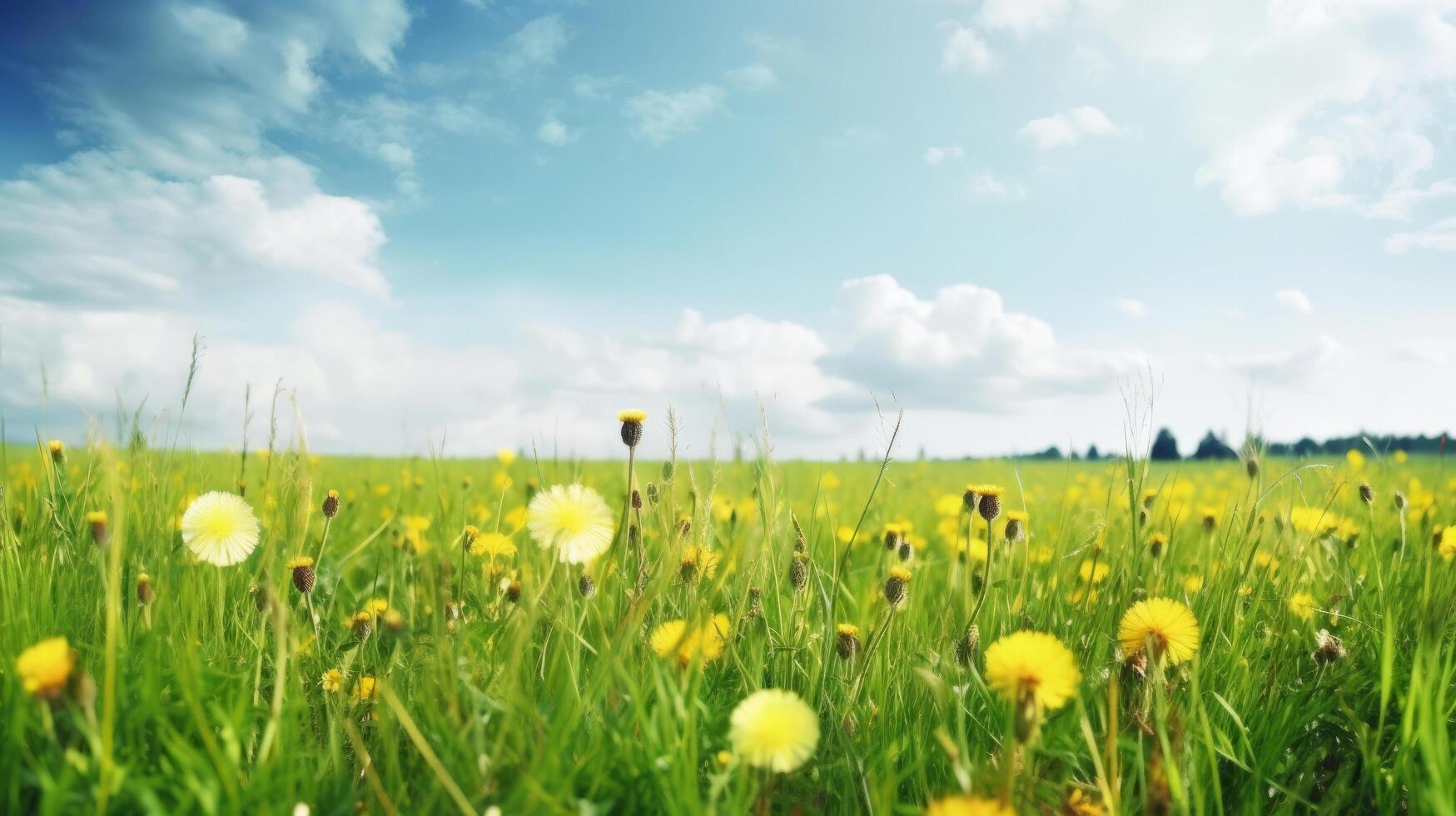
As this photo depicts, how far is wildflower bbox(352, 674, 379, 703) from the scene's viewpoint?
167cm

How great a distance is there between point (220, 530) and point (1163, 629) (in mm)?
1909

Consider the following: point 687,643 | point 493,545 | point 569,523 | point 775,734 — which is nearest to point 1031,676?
point 775,734

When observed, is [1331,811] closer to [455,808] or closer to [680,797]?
[680,797]

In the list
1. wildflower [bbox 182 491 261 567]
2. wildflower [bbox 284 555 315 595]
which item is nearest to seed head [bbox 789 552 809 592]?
wildflower [bbox 284 555 315 595]

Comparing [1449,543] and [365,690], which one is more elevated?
[1449,543]

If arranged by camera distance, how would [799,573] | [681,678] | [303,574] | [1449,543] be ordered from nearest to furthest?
[681,678] < [303,574] < [799,573] < [1449,543]

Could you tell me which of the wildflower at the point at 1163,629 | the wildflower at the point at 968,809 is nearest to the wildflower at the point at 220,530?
the wildflower at the point at 968,809

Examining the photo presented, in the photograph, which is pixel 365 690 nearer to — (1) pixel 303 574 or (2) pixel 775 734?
(1) pixel 303 574

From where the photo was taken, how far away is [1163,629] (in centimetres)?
157

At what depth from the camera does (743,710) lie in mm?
1096

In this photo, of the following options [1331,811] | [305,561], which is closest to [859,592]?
[1331,811]

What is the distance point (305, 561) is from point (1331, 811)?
1998 millimetres

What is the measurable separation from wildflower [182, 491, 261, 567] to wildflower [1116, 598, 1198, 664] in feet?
5.90

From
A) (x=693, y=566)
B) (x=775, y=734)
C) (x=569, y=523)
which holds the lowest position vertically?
(x=775, y=734)
